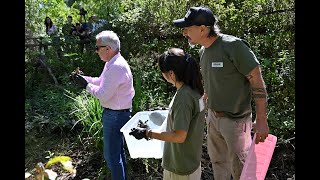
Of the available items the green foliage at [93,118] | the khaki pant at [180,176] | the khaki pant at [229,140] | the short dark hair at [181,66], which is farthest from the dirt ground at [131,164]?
the short dark hair at [181,66]

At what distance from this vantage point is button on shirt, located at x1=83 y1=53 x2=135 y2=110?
304 cm

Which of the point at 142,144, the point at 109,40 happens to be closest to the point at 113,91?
the point at 109,40

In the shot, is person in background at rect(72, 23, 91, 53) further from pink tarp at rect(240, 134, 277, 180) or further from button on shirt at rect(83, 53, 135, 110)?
pink tarp at rect(240, 134, 277, 180)

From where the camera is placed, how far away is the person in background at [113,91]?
3.05 metres

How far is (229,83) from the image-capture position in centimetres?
276

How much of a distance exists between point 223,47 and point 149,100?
2.25m

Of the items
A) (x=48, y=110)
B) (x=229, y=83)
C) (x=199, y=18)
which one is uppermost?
(x=199, y=18)

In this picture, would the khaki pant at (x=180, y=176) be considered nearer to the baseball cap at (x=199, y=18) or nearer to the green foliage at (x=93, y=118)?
the baseball cap at (x=199, y=18)

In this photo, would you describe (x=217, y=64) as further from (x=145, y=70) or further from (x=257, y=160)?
(x=145, y=70)

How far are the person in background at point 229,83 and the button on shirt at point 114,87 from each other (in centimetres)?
57

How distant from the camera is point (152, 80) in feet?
17.8

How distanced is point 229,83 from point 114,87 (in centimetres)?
87
